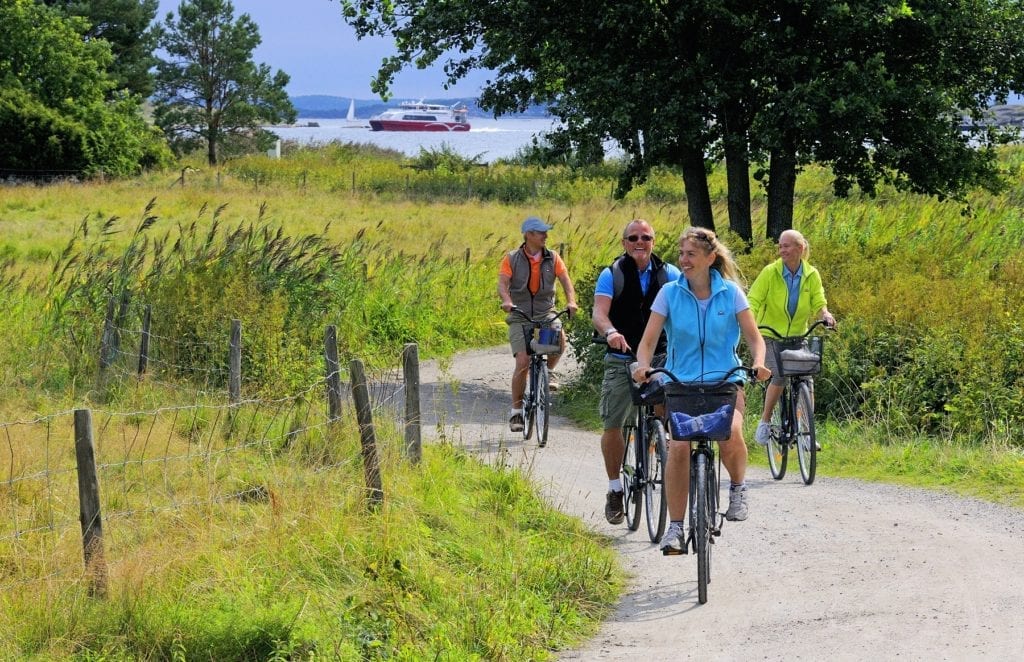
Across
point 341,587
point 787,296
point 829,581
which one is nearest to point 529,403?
point 787,296

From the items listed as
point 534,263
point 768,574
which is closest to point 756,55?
point 534,263

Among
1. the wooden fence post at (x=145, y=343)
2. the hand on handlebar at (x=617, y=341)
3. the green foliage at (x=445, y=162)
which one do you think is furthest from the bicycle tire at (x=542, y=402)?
the green foliage at (x=445, y=162)

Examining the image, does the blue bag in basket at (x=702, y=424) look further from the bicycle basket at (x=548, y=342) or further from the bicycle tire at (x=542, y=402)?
the bicycle tire at (x=542, y=402)

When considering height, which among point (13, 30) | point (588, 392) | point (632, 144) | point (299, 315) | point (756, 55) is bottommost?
point (588, 392)

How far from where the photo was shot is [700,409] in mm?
7156

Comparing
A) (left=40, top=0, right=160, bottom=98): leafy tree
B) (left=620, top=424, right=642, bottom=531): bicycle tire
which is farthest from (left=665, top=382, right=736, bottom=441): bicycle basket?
(left=40, top=0, right=160, bottom=98): leafy tree

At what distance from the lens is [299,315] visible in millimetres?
15312

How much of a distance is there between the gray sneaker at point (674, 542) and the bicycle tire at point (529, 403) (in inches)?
206

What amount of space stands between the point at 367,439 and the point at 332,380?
4.44 feet

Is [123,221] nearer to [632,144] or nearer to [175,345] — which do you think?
[632,144]

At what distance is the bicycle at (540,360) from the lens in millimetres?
12266

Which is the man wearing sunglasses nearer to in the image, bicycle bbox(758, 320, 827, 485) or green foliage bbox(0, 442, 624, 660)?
green foliage bbox(0, 442, 624, 660)

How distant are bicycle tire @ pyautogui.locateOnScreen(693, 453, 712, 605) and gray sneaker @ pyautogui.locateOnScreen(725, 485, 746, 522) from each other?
404mm

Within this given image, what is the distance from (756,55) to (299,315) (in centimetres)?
733
